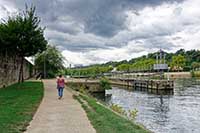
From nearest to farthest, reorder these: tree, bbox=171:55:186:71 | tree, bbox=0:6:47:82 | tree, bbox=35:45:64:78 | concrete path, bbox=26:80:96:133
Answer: concrete path, bbox=26:80:96:133
tree, bbox=0:6:47:82
tree, bbox=35:45:64:78
tree, bbox=171:55:186:71

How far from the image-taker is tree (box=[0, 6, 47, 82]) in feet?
97.6

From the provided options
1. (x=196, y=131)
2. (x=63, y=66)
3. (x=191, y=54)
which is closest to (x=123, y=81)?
(x=63, y=66)

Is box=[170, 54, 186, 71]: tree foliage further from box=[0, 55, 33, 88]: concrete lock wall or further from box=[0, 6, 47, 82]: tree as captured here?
box=[0, 6, 47, 82]: tree

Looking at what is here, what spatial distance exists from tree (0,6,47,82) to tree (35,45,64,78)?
43.5 m

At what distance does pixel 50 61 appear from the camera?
7669 centimetres

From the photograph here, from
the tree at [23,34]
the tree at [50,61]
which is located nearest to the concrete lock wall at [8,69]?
the tree at [23,34]

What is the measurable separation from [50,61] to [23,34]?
46.6 metres

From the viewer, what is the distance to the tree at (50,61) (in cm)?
7569

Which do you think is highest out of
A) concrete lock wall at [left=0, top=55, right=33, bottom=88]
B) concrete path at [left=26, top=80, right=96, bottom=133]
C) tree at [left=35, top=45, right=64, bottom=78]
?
tree at [left=35, top=45, right=64, bottom=78]

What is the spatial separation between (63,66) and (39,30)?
4761 cm

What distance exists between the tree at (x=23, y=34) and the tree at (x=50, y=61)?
143 feet

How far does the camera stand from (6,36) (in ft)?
96.7

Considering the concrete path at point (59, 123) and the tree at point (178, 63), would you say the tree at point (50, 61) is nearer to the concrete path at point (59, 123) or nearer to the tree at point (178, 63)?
the concrete path at point (59, 123)

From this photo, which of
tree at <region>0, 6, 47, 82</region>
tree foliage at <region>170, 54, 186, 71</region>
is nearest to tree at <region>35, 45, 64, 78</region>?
tree at <region>0, 6, 47, 82</region>
